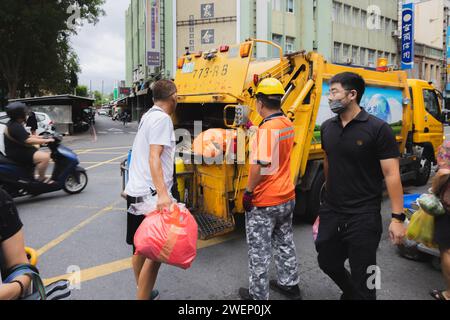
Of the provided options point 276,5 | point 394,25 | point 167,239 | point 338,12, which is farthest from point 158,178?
point 394,25

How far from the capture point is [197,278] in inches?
151

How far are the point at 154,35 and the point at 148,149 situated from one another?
27.8m

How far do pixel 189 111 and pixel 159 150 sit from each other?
3.30 metres

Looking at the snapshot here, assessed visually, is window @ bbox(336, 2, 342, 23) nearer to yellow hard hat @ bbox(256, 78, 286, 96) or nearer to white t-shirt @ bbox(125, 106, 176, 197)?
yellow hard hat @ bbox(256, 78, 286, 96)

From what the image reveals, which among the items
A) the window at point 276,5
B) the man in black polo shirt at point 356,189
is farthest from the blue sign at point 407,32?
the man in black polo shirt at point 356,189

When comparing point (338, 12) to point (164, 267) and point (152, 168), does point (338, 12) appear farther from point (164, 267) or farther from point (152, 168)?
point (152, 168)

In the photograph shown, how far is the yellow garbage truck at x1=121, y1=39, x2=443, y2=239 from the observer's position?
459 cm

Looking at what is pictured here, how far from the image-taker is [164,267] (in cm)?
409

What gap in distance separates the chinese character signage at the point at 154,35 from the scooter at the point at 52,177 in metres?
21.6

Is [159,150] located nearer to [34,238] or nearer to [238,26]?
[34,238]

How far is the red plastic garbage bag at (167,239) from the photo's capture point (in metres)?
2.73

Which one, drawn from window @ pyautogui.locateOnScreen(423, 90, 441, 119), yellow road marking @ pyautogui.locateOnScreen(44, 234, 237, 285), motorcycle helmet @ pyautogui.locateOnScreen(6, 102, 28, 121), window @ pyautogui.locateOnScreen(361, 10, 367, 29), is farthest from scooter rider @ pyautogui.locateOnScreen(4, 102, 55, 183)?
window @ pyautogui.locateOnScreen(361, 10, 367, 29)

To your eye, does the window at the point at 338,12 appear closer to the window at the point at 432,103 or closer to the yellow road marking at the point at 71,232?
the window at the point at 432,103
